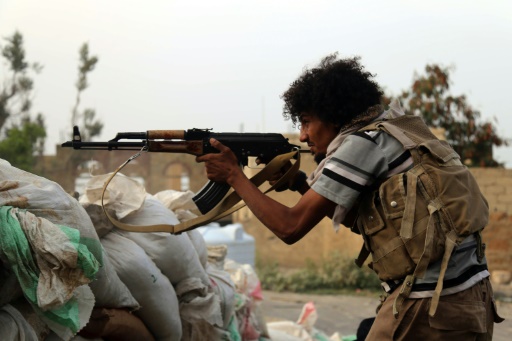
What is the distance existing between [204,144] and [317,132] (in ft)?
1.53

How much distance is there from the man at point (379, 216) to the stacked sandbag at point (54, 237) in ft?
2.18

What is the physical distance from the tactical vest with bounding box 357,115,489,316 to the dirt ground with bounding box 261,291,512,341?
5204 mm

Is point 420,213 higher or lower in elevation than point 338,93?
lower

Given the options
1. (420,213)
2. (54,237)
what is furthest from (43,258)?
(420,213)

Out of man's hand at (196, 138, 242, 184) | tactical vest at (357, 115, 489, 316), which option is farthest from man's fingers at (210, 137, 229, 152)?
tactical vest at (357, 115, 489, 316)

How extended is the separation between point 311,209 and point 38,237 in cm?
97

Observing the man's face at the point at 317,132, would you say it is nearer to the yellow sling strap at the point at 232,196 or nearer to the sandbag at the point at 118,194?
the yellow sling strap at the point at 232,196

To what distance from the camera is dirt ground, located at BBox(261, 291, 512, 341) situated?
29.5ft

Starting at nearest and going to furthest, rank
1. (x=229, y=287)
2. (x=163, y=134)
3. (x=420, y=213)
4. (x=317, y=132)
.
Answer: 1. (x=420, y=213)
2. (x=317, y=132)
3. (x=163, y=134)
4. (x=229, y=287)

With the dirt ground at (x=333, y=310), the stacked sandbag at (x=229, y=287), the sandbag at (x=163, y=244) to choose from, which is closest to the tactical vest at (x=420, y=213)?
the sandbag at (x=163, y=244)

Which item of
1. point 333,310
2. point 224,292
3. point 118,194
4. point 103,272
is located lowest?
point 333,310

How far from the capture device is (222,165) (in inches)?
122

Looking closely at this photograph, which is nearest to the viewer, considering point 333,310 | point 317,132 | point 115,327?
point 317,132

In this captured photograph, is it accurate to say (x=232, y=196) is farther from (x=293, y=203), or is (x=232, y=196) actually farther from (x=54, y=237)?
(x=293, y=203)
